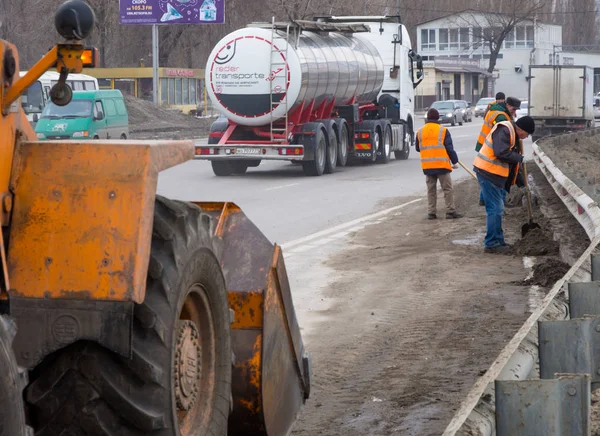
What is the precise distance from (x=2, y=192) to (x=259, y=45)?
2011 cm

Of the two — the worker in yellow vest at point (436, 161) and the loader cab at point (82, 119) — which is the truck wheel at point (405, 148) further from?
the worker in yellow vest at point (436, 161)

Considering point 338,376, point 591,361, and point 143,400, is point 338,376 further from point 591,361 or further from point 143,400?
point 143,400

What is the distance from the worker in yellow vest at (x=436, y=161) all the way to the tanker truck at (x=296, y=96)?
7.48m

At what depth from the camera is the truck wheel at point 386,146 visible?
29703 mm

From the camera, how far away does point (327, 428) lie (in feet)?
19.3

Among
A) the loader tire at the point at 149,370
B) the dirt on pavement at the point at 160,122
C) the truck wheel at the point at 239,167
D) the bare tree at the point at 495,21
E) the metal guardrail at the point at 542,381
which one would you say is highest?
the bare tree at the point at 495,21

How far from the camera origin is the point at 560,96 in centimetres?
4247

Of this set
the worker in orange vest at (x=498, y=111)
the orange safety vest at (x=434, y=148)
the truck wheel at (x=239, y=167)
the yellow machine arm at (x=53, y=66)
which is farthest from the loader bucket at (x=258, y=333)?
the truck wheel at (x=239, y=167)

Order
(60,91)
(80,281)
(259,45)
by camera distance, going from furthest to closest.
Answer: (259,45) → (60,91) → (80,281)

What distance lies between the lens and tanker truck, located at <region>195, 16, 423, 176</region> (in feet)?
76.8

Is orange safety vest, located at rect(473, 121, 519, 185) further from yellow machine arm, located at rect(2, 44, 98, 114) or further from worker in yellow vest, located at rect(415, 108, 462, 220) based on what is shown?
yellow machine arm, located at rect(2, 44, 98, 114)

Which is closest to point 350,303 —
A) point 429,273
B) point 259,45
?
point 429,273

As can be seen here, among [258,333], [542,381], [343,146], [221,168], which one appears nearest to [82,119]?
[221,168]

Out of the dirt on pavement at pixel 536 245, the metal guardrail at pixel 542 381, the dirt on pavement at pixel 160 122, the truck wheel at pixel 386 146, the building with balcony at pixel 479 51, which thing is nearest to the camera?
the metal guardrail at pixel 542 381
